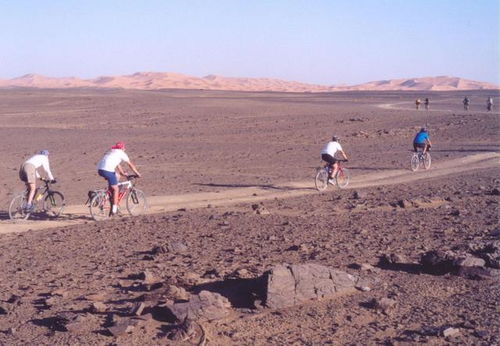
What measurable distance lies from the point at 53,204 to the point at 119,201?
4.87ft

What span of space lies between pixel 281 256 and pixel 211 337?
326 cm

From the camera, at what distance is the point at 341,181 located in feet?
61.7

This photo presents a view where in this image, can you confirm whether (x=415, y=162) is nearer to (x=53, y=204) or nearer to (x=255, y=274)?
(x=53, y=204)

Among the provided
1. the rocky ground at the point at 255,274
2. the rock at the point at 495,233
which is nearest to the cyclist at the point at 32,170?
the rocky ground at the point at 255,274

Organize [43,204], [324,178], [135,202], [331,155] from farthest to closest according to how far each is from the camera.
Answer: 1. [324,178]
2. [331,155]
3. [43,204]
4. [135,202]

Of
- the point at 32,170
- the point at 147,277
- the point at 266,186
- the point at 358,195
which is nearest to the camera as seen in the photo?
the point at 147,277

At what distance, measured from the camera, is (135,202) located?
14.5 metres

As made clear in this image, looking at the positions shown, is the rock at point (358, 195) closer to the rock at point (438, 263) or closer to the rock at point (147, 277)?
the rock at point (438, 263)

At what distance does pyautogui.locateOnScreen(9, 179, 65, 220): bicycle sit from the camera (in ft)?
46.3

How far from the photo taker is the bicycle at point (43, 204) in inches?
556

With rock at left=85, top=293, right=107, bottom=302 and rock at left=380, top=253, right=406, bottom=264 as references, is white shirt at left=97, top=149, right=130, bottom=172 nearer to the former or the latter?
rock at left=85, top=293, right=107, bottom=302

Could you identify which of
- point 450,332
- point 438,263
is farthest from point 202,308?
point 438,263

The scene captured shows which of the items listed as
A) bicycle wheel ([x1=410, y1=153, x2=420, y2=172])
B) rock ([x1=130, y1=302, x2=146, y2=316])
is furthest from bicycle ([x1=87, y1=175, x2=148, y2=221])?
bicycle wheel ([x1=410, y1=153, x2=420, y2=172])

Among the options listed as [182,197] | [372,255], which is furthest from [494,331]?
[182,197]
